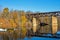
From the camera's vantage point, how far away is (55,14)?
4650 cm

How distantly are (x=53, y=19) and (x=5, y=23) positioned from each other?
11551 millimetres

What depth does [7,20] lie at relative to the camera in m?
45.2

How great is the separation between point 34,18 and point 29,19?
1470 millimetres

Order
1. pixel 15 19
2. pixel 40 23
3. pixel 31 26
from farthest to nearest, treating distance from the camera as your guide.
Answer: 1. pixel 40 23
2. pixel 31 26
3. pixel 15 19

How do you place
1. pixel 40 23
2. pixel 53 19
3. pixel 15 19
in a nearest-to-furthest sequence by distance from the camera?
1. pixel 53 19
2. pixel 15 19
3. pixel 40 23

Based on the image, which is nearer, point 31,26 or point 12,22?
point 12,22

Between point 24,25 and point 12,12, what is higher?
point 12,12

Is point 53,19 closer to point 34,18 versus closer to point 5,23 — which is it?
point 34,18

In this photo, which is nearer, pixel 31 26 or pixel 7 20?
pixel 7 20

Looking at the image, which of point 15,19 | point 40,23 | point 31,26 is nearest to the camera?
point 15,19

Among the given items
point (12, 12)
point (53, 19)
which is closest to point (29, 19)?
point (12, 12)

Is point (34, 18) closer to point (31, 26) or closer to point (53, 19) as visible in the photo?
point (31, 26)

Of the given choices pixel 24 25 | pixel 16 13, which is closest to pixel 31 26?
pixel 24 25

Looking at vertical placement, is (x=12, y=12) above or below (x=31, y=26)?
Result: above
